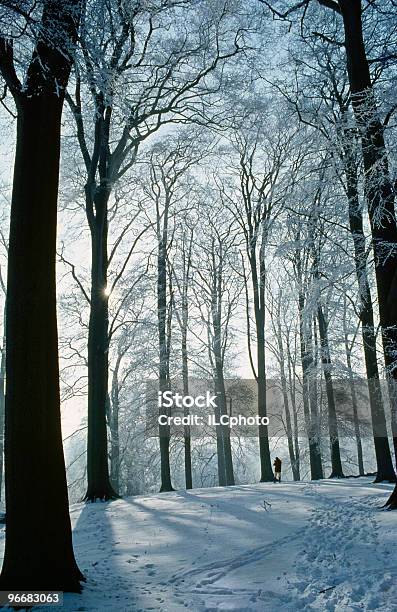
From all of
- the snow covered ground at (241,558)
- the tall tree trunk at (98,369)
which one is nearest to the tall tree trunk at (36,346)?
the snow covered ground at (241,558)

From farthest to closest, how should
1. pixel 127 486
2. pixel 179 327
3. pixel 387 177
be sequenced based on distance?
pixel 127 486 < pixel 179 327 < pixel 387 177

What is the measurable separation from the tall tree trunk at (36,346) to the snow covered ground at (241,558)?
23.5 inches

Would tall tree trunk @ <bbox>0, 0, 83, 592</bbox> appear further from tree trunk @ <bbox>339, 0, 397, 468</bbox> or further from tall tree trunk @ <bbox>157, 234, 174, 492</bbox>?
tall tree trunk @ <bbox>157, 234, 174, 492</bbox>

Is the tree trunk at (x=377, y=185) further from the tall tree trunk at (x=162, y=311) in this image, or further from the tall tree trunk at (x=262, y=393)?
the tall tree trunk at (x=162, y=311)

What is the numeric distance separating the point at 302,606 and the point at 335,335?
59.0 feet

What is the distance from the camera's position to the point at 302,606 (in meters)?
4.17

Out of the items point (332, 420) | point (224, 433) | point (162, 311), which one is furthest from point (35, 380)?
→ point (224, 433)

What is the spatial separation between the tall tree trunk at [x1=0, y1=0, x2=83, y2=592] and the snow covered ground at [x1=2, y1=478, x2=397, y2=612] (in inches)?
23.5

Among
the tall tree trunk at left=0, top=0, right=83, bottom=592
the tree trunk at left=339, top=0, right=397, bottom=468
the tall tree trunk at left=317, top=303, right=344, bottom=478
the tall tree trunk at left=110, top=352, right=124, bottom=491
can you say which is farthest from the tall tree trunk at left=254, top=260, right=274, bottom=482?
the tall tree trunk at left=0, top=0, right=83, bottom=592

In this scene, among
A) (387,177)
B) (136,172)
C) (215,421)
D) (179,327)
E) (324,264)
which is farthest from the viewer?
(215,421)

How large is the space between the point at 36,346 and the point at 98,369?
846cm

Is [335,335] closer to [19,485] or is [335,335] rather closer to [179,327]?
[179,327]

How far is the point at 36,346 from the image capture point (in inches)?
190

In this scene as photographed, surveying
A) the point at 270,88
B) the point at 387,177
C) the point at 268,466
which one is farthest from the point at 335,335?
the point at 387,177
